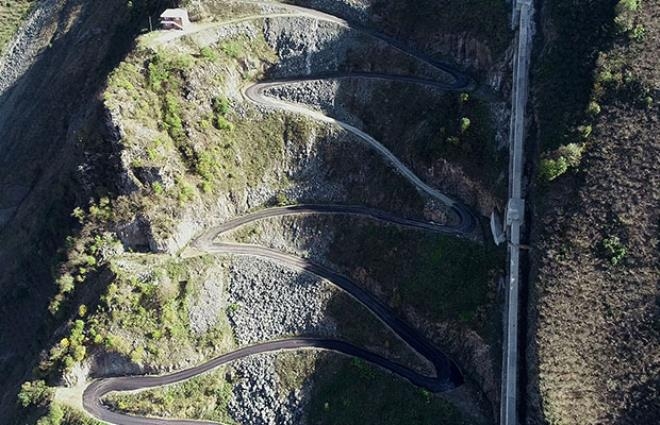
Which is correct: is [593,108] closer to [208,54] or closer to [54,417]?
[208,54]

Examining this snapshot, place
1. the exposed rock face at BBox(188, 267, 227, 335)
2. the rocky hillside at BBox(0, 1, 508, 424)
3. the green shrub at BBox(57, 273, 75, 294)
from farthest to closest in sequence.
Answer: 1. the green shrub at BBox(57, 273, 75, 294)
2. the exposed rock face at BBox(188, 267, 227, 335)
3. the rocky hillside at BBox(0, 1, 508, 424)

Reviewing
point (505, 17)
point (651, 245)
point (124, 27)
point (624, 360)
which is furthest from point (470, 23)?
point (124, 27)

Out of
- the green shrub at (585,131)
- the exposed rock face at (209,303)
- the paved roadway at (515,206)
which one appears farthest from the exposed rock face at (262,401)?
the green shrub at (585,131)

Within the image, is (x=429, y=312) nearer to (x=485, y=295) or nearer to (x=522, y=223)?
(x=485, y=295)

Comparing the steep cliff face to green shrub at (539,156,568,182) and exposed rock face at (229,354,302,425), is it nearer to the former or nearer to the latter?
exposed rock face at (229,354,302,425)

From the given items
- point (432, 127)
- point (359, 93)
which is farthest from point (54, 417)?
point (432, 127)

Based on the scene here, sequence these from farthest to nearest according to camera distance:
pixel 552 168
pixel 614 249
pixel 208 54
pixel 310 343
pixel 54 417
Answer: pixel 208 54 → pixel 310 343 → pixel 54 417 → pixel 552 168 → pixel 614 249

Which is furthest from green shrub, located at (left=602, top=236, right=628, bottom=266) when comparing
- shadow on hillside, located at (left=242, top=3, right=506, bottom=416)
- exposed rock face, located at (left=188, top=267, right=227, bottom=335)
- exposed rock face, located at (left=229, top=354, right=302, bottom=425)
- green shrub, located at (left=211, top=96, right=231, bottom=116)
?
green shrub, located at (left=211, top=96, right=231, bottom=116)
